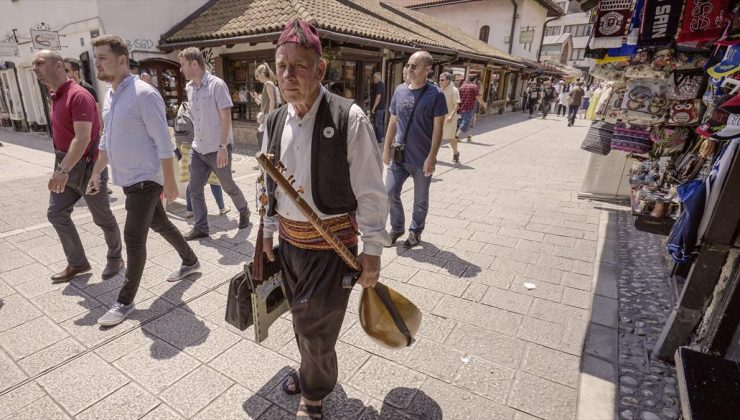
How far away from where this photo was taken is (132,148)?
288 cm

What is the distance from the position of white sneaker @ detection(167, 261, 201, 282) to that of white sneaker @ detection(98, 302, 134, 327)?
0.53 m

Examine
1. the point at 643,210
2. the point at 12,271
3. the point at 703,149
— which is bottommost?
A: the point at 12,271

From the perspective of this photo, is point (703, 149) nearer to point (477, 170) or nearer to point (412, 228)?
point (412, 228)

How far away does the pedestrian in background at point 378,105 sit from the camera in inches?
439

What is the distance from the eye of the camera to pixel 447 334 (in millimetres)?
2895

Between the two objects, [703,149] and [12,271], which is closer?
[703,149]

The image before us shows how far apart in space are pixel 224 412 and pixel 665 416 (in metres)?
2.51

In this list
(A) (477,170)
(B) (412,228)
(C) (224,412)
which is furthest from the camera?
(A) (477,170)

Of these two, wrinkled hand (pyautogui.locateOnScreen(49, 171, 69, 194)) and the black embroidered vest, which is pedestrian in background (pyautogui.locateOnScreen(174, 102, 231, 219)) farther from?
the black embroidered vest

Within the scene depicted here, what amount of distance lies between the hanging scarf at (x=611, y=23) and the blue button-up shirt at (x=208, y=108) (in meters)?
3.64

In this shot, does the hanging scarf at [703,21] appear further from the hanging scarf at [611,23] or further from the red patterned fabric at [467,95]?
the red patterned fabric at [467,95]

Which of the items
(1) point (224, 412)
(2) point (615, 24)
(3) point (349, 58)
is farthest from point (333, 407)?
(3) point (349, 58)

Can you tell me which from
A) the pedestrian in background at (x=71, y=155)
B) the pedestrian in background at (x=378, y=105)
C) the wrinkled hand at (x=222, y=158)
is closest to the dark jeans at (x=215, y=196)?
the wrinkled hand at (x=222, y=158)

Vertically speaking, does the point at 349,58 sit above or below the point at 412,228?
above
